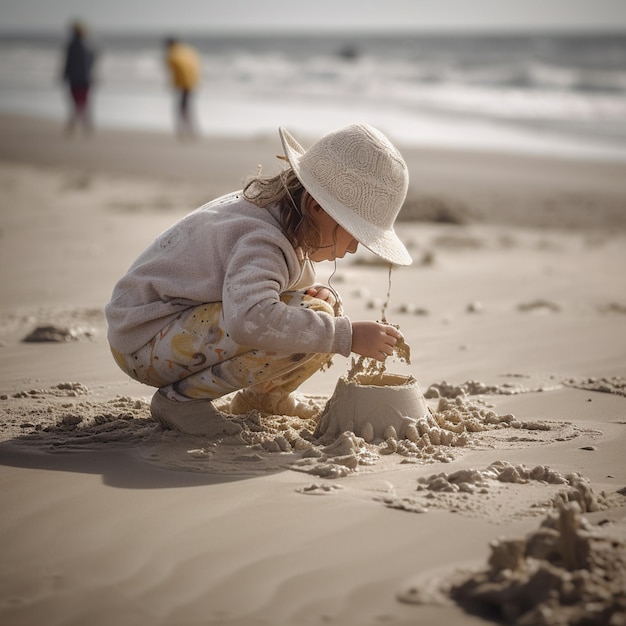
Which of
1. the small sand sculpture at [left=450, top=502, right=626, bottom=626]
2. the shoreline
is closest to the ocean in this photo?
the shoreline

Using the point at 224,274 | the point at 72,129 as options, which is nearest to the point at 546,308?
the point at 224,274

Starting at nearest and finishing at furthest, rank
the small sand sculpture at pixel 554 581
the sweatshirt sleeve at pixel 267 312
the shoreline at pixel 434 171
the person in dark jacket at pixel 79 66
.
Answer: the small sand sculpture at pixel 554 581, the sweatshirt sleeve at pixel 267 312, the shoreline at pixel 434 171, the person in dark jacket at pixel 79 66

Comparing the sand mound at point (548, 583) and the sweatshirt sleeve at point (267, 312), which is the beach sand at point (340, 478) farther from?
the sweatshirt sleeve at point (267, 312)

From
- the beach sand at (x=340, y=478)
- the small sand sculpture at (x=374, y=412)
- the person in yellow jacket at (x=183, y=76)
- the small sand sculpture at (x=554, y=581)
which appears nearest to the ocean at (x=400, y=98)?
the person in yellow jacket at (x=183, y=76)

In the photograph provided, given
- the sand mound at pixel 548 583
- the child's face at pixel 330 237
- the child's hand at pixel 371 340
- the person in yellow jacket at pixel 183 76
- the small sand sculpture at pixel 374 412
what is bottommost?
the sand mound at pixel 548 583

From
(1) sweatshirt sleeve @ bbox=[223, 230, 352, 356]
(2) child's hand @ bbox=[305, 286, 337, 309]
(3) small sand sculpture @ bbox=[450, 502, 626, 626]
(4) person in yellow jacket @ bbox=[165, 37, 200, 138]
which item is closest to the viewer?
(3) small sand sculpture @ bbox=[450, 502, 626, 626]

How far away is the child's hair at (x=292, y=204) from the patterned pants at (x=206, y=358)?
185mm

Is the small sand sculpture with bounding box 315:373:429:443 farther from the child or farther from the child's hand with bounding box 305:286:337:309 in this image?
the child's hand with bounding box 305:286:337:309

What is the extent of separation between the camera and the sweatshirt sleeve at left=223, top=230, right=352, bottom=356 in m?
2.65

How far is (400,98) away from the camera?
72.7 feet

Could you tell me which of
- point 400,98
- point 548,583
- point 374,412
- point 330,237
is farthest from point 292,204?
point 400,98

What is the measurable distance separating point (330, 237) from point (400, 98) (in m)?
20.1

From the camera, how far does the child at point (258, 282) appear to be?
269cm

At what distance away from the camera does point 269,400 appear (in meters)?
3.17
